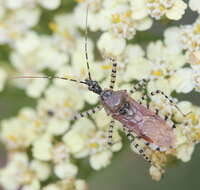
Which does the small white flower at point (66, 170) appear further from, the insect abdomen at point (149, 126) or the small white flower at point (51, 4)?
the small white flower at point (51, 4)

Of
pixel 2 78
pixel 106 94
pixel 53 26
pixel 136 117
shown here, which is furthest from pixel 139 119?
pixel 2 78

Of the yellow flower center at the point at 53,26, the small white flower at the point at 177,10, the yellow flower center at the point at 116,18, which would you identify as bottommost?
the yellow flower center at the point at 53,26

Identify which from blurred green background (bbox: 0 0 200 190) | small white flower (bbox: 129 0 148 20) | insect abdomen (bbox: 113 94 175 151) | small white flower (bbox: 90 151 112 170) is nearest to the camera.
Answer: insect abdomen (bbox: 113 94 175 151)

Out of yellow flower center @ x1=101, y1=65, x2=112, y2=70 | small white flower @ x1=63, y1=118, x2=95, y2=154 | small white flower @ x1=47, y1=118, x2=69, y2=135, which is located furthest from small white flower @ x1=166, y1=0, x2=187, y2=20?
small white flower @ x1=47, y1=118, x2=69, y2=135

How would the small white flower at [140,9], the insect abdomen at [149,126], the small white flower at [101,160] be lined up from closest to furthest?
the insect abdomen at [149,126] → the small white flower at [140,9] → the small white flower at [101,160]

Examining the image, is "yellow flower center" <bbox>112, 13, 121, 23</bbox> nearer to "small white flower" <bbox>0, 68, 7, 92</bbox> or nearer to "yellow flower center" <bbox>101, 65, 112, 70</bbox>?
"yellow flower center" <bbox>101, 65, 112, 70</bbox>

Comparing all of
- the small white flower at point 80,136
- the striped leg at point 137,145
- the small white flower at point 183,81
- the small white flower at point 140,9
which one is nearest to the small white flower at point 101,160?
the small white flower at point 80,136

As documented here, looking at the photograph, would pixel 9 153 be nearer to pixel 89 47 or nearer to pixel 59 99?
pixel 59 99

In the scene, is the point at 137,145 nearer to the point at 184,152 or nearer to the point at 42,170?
the point at 184,152
